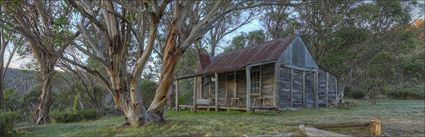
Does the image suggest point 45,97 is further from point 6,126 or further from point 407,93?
point 407,93

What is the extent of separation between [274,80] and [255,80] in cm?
282

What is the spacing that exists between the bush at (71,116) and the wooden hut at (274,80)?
6701mm

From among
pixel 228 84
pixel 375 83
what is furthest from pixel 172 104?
pixel 375 83

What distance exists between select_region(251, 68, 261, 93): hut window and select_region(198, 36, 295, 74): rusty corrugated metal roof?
3.05 feet

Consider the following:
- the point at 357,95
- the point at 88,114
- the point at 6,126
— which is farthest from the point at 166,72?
the point at 357,95

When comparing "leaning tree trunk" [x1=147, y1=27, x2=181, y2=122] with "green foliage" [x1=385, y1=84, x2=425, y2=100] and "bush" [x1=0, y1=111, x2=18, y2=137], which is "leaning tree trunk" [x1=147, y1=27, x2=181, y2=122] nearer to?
"bush" [x1=0, y1=111, x2=18, y2=137]

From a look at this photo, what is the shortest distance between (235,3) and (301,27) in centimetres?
2204

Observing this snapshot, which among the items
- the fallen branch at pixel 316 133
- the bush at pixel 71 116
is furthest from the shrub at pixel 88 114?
the fallen branch at pixel 316 133

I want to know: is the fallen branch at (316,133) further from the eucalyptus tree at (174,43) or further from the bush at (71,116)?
the bush at (71,116)

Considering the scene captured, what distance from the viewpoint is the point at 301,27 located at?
1351 inches

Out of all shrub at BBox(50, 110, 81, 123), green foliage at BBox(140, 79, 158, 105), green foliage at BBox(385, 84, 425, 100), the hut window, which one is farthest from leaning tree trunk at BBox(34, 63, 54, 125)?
green foliage at BBox(385, 84, 425, 100)

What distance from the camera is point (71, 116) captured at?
23.0m

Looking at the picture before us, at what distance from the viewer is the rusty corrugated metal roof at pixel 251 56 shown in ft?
67.6

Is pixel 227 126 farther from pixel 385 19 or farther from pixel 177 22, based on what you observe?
pixel 385 19
